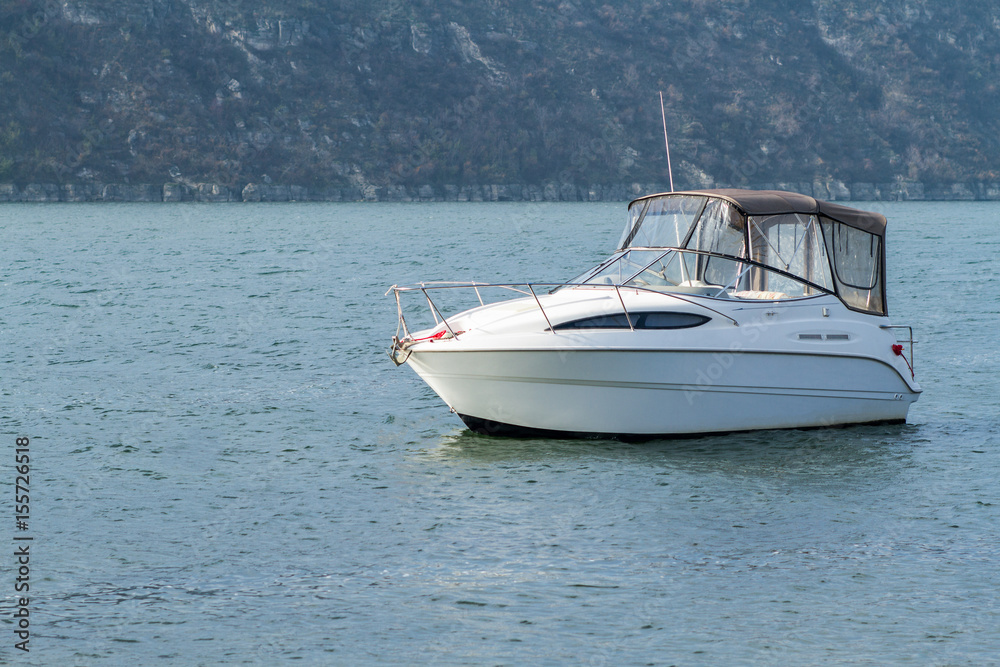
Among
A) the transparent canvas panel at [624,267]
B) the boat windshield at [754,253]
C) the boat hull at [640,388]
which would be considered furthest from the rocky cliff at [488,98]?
the boat hull at [640,388]

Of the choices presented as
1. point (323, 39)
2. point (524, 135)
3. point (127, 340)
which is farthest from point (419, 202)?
point (127, 340)

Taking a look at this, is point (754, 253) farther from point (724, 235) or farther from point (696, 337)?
point (696, 337)

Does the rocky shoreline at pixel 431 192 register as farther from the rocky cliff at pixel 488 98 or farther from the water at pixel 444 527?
the water at pixel 444 527

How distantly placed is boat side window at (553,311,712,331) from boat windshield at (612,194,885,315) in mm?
1019

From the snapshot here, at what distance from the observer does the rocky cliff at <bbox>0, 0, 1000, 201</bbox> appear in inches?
5271

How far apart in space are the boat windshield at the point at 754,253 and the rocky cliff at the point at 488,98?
4653 inches

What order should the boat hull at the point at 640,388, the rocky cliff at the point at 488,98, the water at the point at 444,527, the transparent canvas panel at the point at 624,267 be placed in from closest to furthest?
the water at the point at 444,527
the boat hull at the point at 640,388
the transparent canvas panel at the point at 624,267
the rocky cliff at the point at 488,98

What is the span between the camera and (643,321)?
12.6 meters

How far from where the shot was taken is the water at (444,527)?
A: 796cm

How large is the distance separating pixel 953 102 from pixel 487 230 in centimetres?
12178

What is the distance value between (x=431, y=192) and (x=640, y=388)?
426 feet

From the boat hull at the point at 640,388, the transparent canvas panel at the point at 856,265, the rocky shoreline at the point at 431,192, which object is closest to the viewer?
the boat hull at the point at 640,388

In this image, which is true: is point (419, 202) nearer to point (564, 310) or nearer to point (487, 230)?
point (487, 230)

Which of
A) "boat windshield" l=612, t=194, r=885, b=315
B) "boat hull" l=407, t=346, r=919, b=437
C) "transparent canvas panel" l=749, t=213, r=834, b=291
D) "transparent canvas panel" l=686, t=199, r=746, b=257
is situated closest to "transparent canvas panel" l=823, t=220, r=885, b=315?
"boat windshield" l=612, t=194, r=885, b=315
